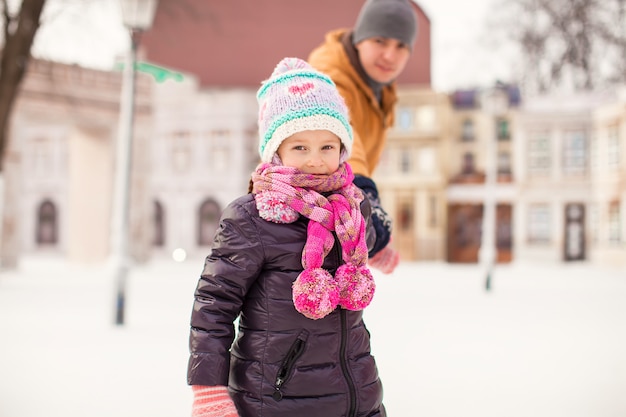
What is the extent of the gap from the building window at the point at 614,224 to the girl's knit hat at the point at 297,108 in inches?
730

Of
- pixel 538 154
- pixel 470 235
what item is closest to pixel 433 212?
pixel 470 235

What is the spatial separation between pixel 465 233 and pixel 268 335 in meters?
19.2

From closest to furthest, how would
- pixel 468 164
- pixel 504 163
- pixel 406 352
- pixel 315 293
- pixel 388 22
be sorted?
pixel 315 293 → pixel 388 22 → pixel 406 352 → pixel 468 164 → pixel 504 163

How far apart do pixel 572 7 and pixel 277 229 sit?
63.7 feet

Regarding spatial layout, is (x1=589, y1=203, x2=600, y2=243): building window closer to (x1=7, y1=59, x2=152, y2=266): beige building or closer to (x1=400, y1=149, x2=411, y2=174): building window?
(x1=400, y1=149, x2=411, y2=174): building window

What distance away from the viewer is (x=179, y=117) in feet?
62.8

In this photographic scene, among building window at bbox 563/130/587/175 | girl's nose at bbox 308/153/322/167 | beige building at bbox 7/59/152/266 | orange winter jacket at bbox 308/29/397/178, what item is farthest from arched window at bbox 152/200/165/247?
girl's nose at bbox 308/153/322/167

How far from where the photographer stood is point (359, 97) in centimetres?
262

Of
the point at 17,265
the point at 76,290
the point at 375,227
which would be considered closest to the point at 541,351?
the point at 375,227

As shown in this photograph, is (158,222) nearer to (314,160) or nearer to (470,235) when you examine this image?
(470,235)

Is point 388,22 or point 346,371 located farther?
point 388,22

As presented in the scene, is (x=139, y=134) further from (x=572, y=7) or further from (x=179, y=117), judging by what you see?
(x=572, y=7)

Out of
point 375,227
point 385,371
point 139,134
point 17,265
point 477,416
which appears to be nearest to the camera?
point 375,227

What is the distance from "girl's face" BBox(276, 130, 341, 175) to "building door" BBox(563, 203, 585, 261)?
19.7m
